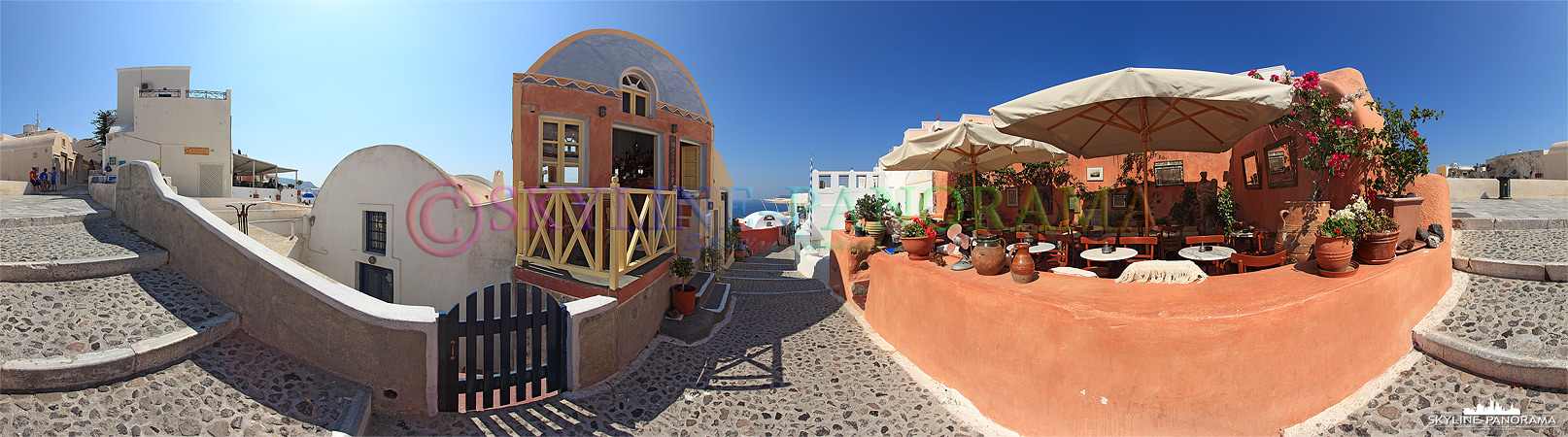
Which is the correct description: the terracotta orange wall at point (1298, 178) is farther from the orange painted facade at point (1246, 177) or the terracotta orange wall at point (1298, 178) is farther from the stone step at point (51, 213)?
the stone step at point (51, 213)

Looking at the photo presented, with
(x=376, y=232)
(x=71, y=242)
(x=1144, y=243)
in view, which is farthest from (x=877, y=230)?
(x=71, y=242)

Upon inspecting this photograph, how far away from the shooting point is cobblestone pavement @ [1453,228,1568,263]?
512cm

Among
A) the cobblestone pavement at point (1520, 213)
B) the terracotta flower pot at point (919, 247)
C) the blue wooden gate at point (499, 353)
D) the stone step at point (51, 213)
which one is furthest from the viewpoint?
the terracotta flower pot at point (919, 247)

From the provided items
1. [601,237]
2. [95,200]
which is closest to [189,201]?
[601,237]

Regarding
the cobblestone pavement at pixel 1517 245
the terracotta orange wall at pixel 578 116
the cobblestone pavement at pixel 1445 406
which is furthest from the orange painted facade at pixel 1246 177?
the terracotta orange wall at pixel 578 116

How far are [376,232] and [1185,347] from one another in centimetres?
1202

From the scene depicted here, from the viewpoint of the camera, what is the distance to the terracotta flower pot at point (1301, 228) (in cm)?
489

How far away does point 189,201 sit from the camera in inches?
186

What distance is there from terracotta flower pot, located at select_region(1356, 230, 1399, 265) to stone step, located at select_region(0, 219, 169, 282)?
40.2 feet

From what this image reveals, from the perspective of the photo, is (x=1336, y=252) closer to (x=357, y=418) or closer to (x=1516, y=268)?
(x=1516, y=268)

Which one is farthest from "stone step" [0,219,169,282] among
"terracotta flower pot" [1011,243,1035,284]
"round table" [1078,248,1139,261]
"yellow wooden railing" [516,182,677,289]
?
"round table" [1078,248,1139,261]

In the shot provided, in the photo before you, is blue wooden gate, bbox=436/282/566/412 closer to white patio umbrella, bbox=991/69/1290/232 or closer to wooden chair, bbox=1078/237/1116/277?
white patio umbrella, bbox=991/69/1290/232

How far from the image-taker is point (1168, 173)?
9.08 m

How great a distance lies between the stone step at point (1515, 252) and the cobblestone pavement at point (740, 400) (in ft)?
20.9
